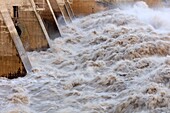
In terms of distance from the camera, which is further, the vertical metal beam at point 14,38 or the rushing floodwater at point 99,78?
the vertical metal beam at point 14,38

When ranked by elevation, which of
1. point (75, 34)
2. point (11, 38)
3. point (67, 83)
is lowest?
point (75, 34)

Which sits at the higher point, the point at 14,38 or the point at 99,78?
the point at 14,38

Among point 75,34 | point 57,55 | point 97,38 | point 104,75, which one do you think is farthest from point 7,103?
point 75,34

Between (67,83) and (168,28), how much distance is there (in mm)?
6590

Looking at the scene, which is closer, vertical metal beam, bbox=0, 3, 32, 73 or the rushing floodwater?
the rushing floodwater

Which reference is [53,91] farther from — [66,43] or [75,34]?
[75,34]

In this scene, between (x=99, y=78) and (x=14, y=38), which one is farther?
(x=14, y=38)

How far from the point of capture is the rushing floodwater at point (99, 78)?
242 inches

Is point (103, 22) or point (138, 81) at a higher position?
point (138, 81)

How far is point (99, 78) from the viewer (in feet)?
25.3

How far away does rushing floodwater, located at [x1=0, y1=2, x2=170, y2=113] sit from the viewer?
6.16 meters

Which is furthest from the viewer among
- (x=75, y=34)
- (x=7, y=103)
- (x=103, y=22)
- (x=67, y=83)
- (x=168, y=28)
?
(x=103, y=22)

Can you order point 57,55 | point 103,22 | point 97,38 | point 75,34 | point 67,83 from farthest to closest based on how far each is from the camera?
point 103,22 → point 75,34 → point 97,38 → point 57,55 → point 67,83

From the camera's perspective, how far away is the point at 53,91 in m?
7.27
